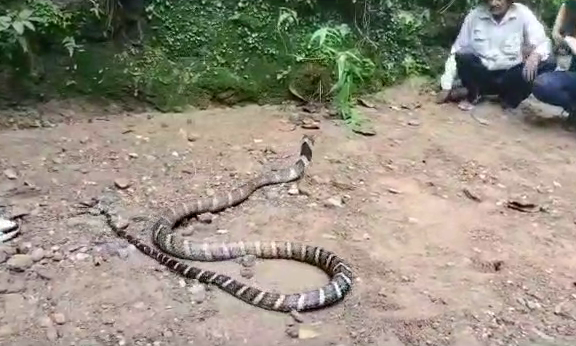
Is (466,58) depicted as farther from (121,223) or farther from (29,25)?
(29,25)

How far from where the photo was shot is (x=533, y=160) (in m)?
5.71

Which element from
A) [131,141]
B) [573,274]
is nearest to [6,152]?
[131,141]

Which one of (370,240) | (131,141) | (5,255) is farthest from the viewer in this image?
(131,141)

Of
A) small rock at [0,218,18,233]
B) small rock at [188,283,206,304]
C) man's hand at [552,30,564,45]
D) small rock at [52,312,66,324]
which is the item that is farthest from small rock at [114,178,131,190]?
man's hand at [552,30,564,45]

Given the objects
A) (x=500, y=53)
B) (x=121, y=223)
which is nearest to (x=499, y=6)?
(x=500, y=53)

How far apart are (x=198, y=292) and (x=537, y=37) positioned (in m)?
3.94

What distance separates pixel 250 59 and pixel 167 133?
1.22 meters

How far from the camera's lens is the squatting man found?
6203mm

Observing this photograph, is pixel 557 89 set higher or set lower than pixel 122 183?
higher

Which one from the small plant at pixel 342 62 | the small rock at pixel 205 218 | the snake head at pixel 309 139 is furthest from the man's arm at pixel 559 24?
the small rock at pixel 205 218

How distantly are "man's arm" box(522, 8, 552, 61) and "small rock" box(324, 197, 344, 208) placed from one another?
8.12 feet

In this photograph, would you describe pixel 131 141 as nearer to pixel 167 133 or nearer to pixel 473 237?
pixel 167 133

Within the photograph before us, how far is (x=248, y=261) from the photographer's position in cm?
414

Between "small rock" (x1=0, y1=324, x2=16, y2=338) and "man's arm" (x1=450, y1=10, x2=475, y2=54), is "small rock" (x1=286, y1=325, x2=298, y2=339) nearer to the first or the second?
"small rock" (x1=0, y1=324, x2=16, y2=338)
